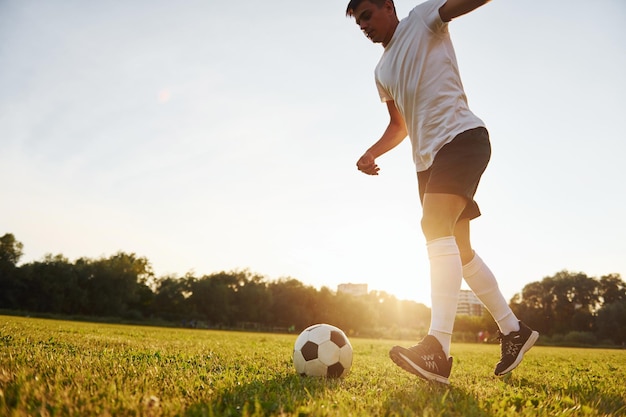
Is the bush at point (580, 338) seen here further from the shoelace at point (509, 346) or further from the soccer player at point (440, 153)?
the soccer player at point (440, 153)

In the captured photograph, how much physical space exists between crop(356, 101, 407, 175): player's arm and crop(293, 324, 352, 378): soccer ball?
5.71ft

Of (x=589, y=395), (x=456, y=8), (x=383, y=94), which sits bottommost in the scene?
(x=589, y=395)

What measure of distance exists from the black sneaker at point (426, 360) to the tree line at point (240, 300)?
58099mm

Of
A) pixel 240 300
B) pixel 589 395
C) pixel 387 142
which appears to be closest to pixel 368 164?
pixel 387 142

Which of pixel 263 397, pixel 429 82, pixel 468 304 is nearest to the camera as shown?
pixel 263 397

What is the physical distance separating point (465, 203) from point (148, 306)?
77180mm

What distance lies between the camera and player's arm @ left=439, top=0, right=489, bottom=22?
9.39ft

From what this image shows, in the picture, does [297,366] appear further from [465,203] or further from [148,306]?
[148,306]

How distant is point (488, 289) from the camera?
3.59 m

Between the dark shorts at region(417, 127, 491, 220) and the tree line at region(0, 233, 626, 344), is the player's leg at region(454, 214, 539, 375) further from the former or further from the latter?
the tree line at region(0, 233, 626, 344)

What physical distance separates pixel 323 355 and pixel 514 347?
1.71 m

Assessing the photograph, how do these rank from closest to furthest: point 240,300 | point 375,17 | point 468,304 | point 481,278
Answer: point 375,17, point 481,278, point 240,300, point 468,304

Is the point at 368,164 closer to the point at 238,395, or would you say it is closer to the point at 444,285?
the point at 444,285

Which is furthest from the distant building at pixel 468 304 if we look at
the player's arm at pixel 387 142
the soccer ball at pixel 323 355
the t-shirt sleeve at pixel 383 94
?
the soccer ball at pixel 323 355
